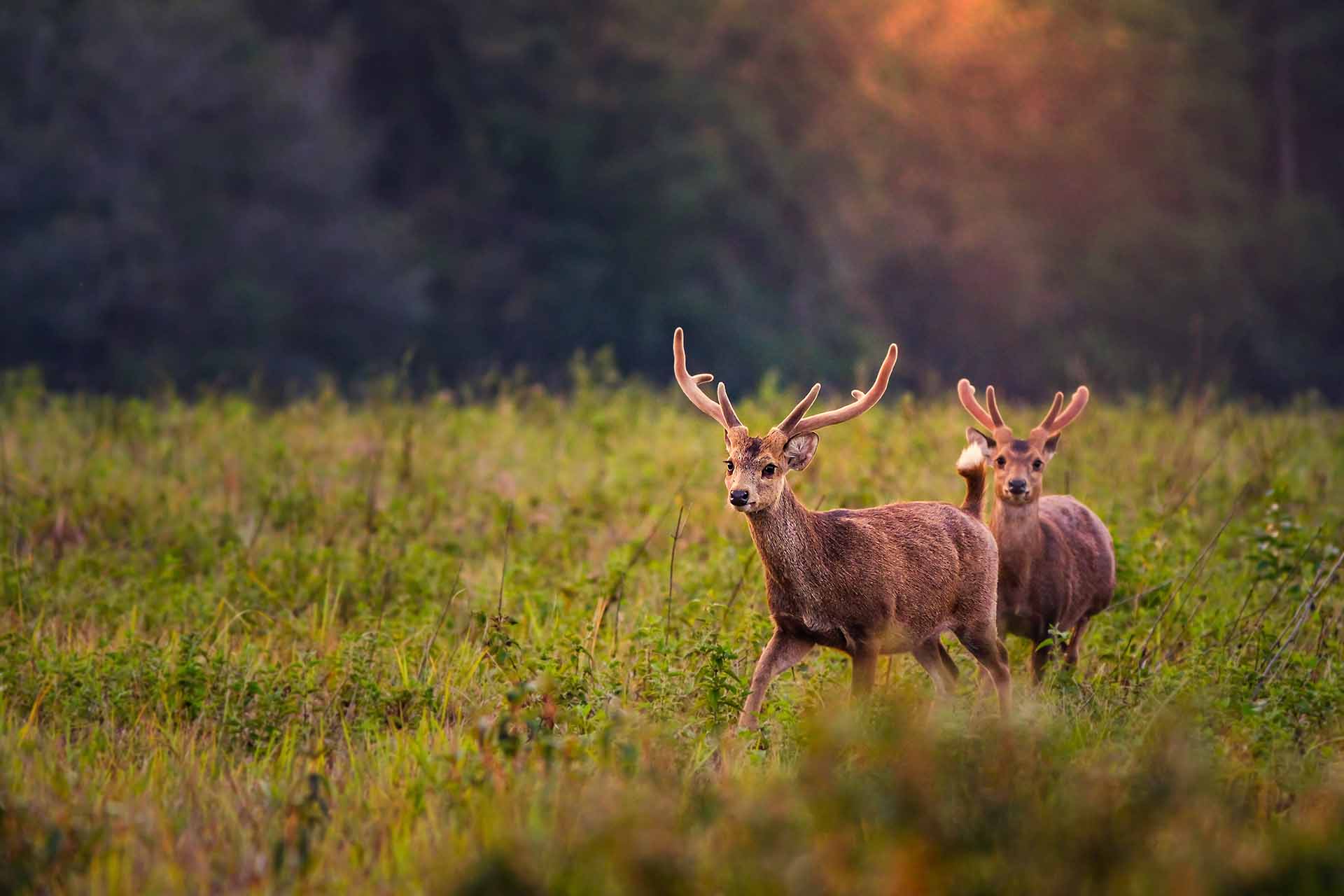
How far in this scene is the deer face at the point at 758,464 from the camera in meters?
5.65

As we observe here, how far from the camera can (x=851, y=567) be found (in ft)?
19.2

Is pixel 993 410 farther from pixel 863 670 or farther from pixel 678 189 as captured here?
pixel 678 189

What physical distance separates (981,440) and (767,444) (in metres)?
1.52

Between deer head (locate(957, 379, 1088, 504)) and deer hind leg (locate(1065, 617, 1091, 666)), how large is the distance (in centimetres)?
64

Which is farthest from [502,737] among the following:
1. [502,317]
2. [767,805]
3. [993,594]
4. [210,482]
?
[502,317]

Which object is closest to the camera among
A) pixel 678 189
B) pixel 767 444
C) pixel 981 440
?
pixel 767 444

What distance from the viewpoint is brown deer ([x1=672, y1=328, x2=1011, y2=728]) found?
575 centimetres

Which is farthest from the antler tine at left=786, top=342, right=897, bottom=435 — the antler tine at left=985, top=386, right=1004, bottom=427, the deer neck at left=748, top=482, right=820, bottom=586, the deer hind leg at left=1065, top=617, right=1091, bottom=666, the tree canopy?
the tree canopy

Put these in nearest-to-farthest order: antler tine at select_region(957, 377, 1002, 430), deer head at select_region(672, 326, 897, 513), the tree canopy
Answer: deer head at select_region(672, 326, 897, 513) → antler tine at select_region(957, 377, 1002, 430) → the tree canopy

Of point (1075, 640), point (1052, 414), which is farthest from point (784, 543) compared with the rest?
point (1052, 414)

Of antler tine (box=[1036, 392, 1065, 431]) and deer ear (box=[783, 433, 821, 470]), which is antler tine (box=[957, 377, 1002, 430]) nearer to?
Answer: antler tine (box=[1036, 392, 1065, 431])

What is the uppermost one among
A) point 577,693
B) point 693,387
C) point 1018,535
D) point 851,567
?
point 693,387

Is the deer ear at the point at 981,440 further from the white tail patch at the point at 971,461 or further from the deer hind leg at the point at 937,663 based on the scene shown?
the deer hind leg at the point at 937,663

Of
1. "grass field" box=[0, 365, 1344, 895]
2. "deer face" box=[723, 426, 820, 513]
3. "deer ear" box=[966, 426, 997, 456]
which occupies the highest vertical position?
"deer ear" box=[966, 426, 997, 456]
